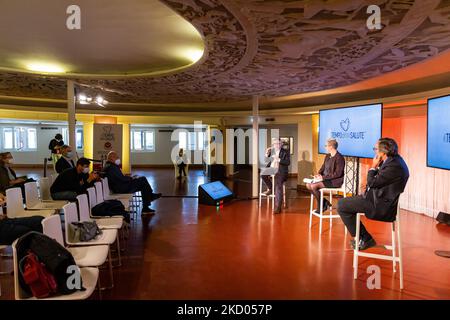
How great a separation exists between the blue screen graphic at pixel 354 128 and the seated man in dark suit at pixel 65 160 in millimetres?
5764

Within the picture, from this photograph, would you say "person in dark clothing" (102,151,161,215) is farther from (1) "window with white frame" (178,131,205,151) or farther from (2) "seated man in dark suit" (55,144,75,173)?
(1) "window with white frame" (178,131,205,151)

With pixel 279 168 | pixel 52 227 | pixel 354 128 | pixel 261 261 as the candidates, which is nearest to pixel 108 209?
pixel 52 227

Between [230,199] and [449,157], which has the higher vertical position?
[449,157]

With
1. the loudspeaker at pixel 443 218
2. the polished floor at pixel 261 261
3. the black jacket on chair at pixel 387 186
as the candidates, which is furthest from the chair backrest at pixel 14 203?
the loudspeaker at pixel 443 218

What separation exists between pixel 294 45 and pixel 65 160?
4731 mm

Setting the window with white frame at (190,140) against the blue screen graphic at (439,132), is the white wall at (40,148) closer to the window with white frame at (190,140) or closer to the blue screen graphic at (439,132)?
the window with white frame at (190,140)

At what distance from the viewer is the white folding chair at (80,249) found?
2721 millimetres

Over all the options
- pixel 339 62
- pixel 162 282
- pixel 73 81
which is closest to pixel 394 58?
pixel 339 62

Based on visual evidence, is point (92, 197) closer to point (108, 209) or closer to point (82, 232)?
point (108, 209)

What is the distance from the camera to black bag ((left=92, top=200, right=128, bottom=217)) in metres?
4.53

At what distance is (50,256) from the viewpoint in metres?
2.32
